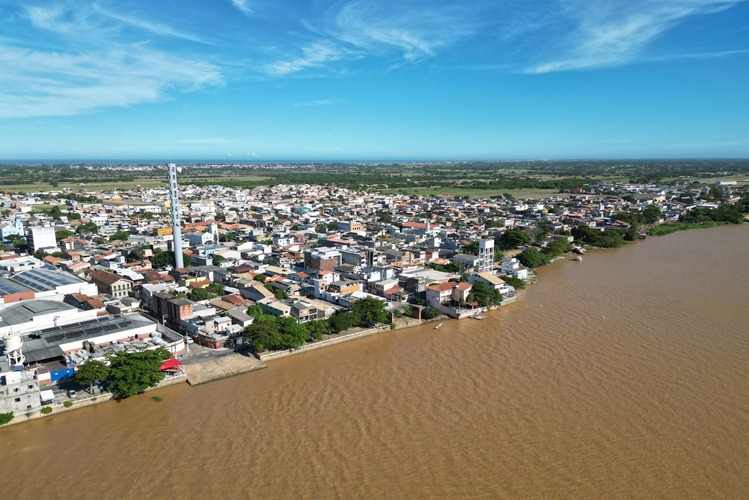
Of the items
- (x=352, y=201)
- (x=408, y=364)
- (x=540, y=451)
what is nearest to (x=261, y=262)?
(x=408, y=364)

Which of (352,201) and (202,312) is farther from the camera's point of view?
(352,201)

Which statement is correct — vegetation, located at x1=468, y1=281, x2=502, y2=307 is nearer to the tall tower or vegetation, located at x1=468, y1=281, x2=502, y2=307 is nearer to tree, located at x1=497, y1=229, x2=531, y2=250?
tree, located at x1=497, y1=229, x2=531, y2=250

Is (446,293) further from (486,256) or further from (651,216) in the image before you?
(651,216)

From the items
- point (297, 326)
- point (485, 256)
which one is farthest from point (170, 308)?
point (485, 256)

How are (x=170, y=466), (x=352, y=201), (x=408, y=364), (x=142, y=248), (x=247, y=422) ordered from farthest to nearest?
(x=352, y=201) < (x=142, y=248) < (x=408, y=364) < (x=247, y=422) < (x=170, y=466)

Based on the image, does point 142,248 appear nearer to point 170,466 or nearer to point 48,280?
point 48,280

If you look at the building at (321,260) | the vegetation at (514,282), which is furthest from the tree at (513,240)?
the building at (321,260)

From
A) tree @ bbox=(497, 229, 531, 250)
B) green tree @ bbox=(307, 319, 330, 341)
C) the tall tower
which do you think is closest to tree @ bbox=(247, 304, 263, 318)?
green tree @ bbox=(307, 319, 330, 341)

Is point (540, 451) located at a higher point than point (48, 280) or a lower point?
lower
